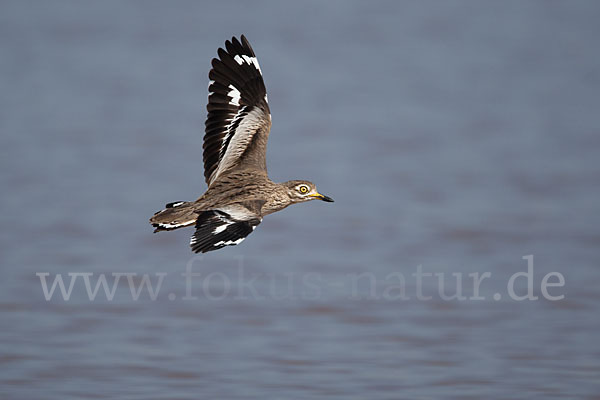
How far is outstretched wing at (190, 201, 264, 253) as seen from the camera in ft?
24.5

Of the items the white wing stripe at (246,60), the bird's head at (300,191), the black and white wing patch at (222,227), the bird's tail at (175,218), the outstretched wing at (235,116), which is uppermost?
the white wing stripe at (246,60)

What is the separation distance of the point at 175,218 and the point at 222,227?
735 millimetres

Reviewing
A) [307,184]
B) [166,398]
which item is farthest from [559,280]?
[166,398]

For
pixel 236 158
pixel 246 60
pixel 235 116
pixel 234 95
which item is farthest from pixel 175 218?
pixel 246 60

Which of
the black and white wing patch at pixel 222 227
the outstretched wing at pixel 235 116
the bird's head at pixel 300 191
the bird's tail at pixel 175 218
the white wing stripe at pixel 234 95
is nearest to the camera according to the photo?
the black and white wing patch at pixel 222 227

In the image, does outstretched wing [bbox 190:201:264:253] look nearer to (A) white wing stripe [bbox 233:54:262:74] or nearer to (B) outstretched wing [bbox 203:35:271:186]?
(B) outstretched wing [bbox 203:35:271:186]

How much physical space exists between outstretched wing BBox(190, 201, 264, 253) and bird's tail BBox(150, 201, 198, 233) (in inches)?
10.1

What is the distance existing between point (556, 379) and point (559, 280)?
7.41 feet

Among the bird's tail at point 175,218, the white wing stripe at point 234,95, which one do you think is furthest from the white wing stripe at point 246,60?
the bird's tail at point 175,218

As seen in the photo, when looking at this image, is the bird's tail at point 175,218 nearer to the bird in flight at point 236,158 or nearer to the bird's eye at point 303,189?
the bird in flight at point 236,158

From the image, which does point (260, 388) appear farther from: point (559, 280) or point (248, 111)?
point (559, 280)

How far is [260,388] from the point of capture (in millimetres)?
9203

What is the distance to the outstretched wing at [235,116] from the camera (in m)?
9.21

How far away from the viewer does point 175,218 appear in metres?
8.30
